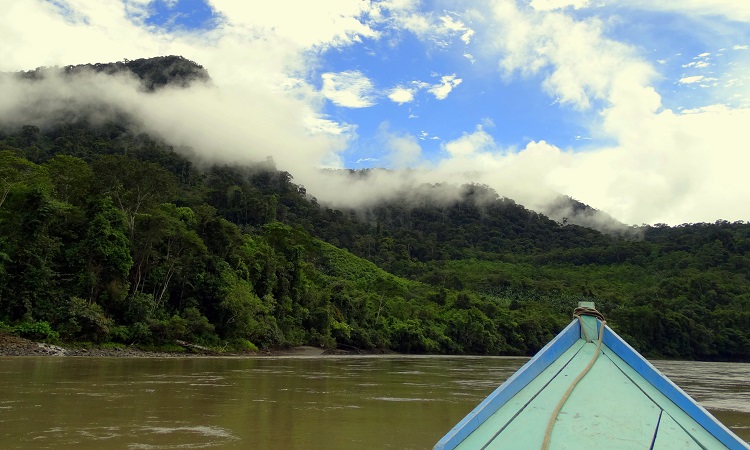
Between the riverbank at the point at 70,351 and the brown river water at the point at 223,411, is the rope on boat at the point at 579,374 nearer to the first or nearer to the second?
the brown river water at the point at 223,411

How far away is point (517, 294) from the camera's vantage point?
69938 mm

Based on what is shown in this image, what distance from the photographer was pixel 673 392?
296cm

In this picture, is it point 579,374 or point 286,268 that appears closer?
point 579,374

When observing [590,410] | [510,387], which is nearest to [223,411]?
[510,387]

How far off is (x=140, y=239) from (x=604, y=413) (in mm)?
28319

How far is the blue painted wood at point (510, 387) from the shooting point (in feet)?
8.39

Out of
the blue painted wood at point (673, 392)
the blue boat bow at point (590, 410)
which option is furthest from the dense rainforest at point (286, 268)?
the blue painted wood at point (673, 392)

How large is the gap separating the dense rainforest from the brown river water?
34.8ft

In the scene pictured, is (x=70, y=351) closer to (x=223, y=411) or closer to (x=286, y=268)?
(x=223, y=411)

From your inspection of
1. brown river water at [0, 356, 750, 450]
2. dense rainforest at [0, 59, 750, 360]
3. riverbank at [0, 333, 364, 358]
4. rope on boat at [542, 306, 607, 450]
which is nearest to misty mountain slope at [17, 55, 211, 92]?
dense rainforest at [0, 59, 750, 360]

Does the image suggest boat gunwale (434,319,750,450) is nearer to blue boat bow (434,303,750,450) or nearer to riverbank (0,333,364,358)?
blue boat bow (434,303,750,450)

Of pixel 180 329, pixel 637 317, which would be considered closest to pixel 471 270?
pixel 637 317

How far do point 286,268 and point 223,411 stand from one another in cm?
2854

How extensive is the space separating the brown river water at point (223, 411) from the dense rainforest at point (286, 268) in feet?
34.8
